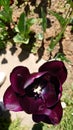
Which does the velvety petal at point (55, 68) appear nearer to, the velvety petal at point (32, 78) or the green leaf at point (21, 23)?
the velvety petal at point (32, 78)

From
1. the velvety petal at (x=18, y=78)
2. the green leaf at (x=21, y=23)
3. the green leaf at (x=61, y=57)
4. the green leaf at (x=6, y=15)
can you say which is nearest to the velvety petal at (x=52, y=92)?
the velvety petal at (x=18, y=78)

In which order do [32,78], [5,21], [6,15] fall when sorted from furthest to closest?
[5,21]
[6,15]
[32,78]

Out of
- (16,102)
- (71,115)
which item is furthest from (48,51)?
(16,102)

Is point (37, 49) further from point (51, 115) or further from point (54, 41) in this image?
point (51, 115)

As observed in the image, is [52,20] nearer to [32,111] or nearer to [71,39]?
[71,39]

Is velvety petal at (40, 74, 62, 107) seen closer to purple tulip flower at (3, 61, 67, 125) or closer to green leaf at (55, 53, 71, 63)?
purple tulip flower at (3, 61, 67, 125)

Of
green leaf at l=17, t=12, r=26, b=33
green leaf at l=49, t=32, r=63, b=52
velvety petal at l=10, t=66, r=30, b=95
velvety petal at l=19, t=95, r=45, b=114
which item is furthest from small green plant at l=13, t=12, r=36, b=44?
velvety petal at l=19, t=95, r=45, b=114

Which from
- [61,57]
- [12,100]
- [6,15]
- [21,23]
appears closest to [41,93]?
[12,100]

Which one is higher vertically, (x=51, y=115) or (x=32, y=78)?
(x=32, y=78)
